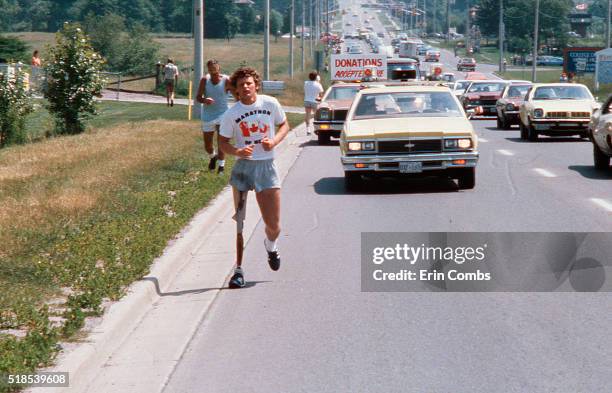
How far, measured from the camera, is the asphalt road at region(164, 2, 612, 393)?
7.07 meters

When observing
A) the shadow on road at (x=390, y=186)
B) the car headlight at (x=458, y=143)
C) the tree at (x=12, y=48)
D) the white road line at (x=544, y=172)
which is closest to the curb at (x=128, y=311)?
the shadow on road at (x=390, y=186)

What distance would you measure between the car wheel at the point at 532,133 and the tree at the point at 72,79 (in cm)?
1161

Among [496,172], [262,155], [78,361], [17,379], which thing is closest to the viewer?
[17,379]

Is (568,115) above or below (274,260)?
below

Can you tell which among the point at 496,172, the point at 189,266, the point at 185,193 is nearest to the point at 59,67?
the point at 496,172

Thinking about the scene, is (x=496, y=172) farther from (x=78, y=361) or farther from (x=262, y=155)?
(x=78, y=361)

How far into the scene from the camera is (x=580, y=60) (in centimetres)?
8431

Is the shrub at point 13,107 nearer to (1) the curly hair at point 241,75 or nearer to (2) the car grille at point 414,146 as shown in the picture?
(2) the car grille at point 414,146

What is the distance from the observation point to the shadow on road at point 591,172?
19344mm

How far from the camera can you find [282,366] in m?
7.45

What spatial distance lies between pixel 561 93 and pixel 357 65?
2480cm

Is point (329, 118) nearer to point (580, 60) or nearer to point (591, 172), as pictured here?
point (591, 172)

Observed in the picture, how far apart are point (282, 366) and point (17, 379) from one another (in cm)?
166

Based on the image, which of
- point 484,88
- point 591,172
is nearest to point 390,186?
point 591,172
